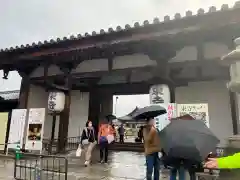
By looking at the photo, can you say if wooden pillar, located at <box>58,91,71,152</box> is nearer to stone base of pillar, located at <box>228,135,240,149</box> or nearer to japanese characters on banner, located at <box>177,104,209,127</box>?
japanese characters on banner, located at <box>177,104,209,127</box>

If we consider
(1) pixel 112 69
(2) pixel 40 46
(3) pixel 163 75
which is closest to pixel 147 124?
(3) pixel 163 75

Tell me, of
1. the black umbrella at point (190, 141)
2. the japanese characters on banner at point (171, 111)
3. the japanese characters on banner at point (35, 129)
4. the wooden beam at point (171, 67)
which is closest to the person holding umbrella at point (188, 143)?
the black umbrella at point (190, 141)

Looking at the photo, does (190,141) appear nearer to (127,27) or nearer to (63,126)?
(127,27)

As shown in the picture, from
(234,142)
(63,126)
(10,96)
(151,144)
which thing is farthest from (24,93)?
(234,142)

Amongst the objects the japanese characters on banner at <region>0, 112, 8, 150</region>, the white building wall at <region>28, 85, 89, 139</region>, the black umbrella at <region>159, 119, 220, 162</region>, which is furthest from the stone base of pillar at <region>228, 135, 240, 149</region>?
the white building wall at <region>28, 85, 89, 139</region>

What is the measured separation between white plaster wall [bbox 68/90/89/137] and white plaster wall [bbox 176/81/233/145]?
6106mm

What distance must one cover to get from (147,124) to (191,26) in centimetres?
395

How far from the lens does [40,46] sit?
10828 mm

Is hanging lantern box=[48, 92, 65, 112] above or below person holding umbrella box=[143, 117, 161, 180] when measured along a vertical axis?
above

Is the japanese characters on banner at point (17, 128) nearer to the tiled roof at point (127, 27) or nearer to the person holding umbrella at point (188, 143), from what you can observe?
the tiled roof at point (127, 27)

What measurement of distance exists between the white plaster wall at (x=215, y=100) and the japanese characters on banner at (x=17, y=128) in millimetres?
7634

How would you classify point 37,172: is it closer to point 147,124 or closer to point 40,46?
→ point 147,124

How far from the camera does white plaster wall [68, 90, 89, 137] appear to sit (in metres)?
14.9

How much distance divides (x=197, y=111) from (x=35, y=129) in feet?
23.5
